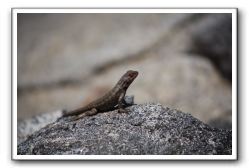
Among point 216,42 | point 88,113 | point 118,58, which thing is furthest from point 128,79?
point 118,58

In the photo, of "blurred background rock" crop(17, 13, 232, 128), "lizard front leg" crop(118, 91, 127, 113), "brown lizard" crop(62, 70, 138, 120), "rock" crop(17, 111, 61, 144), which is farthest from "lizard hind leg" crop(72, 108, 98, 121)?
"blurred background rock" crop(17, 13, 232, 128)

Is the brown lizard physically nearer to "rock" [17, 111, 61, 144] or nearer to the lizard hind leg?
the lizard hind leg

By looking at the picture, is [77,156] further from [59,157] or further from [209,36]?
[209,36]

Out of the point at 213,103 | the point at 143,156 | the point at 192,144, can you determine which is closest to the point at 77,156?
the point at 143,156

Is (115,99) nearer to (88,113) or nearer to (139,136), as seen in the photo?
(88,113)

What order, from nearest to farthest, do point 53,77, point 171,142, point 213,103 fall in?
point 171,142
point 213,103
point 53,77
